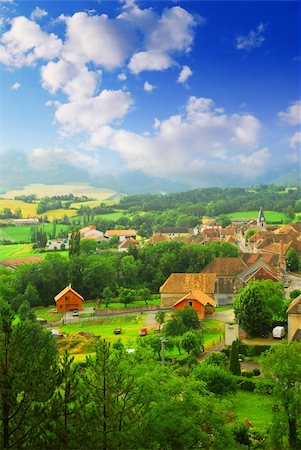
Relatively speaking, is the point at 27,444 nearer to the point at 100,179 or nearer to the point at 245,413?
the point at 245,413

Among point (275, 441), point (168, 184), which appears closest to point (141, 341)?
point (275, 441)

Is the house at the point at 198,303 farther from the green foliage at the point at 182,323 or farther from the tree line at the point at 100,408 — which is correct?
the tree line at the point at 100,408

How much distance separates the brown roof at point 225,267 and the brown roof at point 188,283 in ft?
9.00

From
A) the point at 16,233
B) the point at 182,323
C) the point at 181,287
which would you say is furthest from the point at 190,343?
the point at 16,233

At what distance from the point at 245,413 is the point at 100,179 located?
108 meters

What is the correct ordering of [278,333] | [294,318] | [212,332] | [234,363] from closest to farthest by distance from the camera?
1. [234,363]
2. [294,318]
3. [278,333]
4. [212,332]

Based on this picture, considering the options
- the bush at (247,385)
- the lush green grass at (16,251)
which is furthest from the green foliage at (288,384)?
the lush green grass at (16,251)

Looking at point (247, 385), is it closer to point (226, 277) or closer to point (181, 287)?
point (181, 287)

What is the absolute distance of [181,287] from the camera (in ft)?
115

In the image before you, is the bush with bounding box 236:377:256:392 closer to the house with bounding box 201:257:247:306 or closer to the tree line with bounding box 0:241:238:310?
the house with bounding box 201:257:247:306

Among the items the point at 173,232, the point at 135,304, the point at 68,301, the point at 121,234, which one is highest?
the point at 121,234

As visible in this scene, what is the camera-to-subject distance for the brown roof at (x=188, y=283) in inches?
1382

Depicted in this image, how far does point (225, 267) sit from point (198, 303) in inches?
328

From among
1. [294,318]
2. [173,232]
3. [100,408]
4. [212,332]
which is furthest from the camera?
[173,232]
